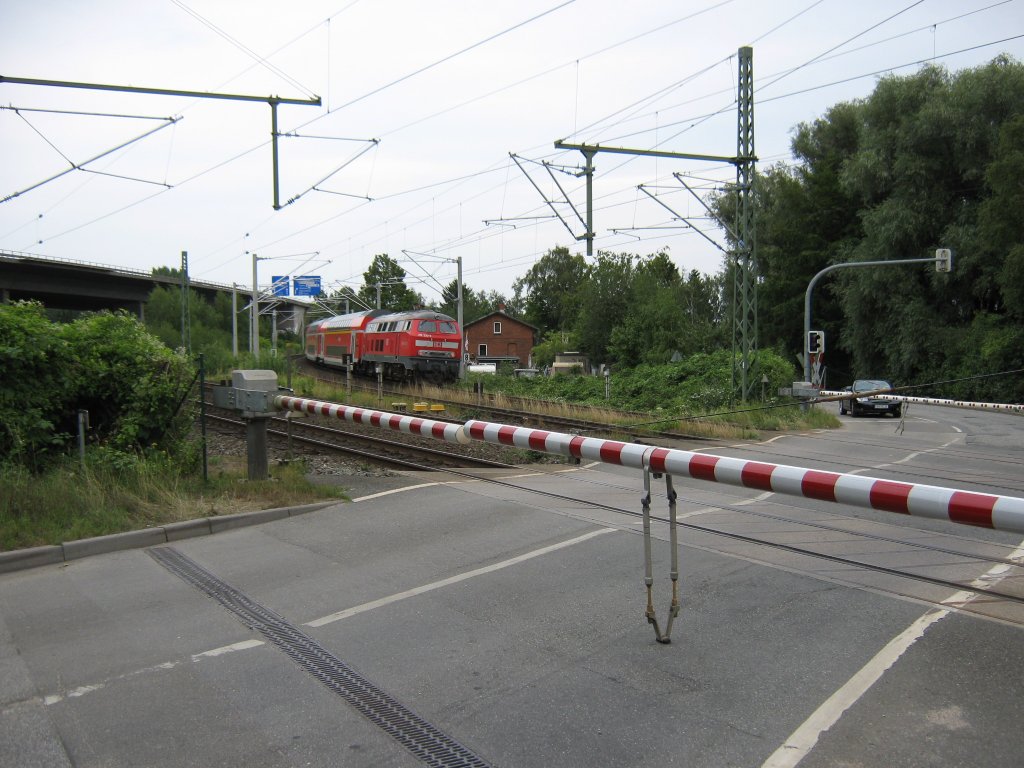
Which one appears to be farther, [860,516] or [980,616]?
[860,516]

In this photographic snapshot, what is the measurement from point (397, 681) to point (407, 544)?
9.48ft

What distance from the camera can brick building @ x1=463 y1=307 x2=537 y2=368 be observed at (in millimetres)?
87812

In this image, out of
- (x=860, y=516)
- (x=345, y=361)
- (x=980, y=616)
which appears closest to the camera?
(x=980, y=616)

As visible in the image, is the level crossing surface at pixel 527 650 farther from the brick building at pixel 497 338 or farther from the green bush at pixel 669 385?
the brick building at pixel 497 338

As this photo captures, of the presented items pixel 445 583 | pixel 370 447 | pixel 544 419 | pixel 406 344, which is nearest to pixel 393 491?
pixel 445 583

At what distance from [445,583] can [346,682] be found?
174cm

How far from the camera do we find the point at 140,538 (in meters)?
7.70

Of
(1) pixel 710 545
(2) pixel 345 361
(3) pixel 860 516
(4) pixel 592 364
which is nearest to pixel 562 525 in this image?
(1) pixel 710 545

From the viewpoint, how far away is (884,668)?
4473 millimetres

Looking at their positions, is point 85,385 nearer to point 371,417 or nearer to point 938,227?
point 371,417

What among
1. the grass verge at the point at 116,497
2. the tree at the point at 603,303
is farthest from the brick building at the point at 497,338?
the grass verge at the point at 116,497

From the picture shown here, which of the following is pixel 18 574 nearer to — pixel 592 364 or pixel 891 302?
pixel 891 302

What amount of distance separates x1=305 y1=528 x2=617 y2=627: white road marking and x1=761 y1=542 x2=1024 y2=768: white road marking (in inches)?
114

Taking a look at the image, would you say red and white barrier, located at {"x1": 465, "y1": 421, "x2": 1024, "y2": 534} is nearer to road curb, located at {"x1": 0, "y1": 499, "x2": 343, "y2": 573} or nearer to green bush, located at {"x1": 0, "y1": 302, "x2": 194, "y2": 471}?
road curb, located at {"x1": 0, "y1": 499, "x2": 343, "y2": 573}
